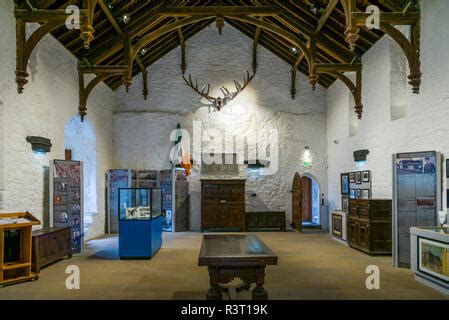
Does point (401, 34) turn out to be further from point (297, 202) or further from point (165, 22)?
point (165, 22)

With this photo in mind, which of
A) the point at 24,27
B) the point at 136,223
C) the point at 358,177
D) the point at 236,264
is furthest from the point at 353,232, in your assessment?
the point at 24,27

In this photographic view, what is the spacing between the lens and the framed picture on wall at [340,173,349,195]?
1161 cm

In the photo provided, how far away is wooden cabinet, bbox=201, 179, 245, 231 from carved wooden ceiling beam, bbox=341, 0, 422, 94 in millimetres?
6825

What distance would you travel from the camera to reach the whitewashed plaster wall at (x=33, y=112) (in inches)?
285

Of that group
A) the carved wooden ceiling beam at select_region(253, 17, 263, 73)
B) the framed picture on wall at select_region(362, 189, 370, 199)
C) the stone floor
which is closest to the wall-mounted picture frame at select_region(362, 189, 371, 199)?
the framed picture on wall at select_region(362, 189, 370, 199)

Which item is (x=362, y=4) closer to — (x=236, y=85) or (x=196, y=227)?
(x=236, y=85)

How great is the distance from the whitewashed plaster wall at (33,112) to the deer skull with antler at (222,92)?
4.40m

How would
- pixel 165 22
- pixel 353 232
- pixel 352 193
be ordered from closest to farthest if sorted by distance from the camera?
pixel 353 232, pixel 352 193, pixel 165 22

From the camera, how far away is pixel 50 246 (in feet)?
25.3

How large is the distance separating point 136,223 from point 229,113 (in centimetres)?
671

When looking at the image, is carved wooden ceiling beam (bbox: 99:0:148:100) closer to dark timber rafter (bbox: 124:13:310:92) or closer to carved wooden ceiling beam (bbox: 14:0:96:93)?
dark timber rafter (bbox: 124:13:310:92)

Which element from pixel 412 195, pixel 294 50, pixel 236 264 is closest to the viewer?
pixel 236 264

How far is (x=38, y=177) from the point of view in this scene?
8430 mm
